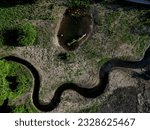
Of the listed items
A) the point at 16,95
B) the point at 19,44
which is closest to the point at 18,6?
the point at 19,44

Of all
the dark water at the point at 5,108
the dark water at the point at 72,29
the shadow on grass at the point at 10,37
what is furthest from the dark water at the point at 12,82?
the dark water at the point at 72,29

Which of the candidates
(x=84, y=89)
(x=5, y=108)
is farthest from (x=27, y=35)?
(x=84, y=89)

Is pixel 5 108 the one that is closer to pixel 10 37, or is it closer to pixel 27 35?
pixel 10 37

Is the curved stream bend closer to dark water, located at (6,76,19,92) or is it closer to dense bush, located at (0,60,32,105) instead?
dense bush, located at (0,60,32,105)

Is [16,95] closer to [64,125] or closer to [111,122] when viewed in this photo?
[64,125]

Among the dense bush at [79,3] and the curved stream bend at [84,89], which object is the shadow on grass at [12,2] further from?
the curved stream bend at [84,89]
